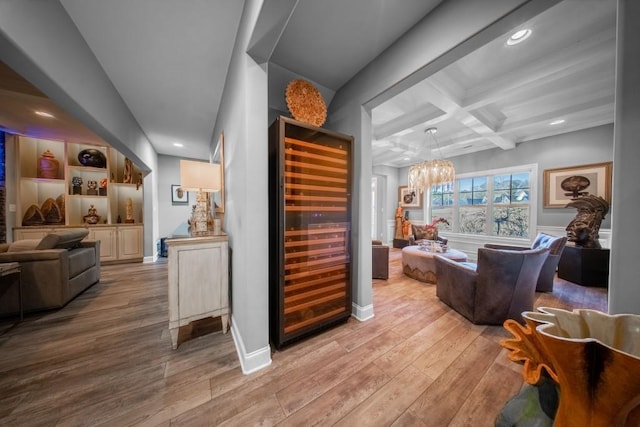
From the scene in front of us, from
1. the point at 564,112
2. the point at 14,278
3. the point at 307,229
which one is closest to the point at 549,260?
the point at 564,112

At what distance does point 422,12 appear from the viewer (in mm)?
1556

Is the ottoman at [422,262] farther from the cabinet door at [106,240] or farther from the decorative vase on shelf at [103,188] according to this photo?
the decorative vase on shelf at [103,188]

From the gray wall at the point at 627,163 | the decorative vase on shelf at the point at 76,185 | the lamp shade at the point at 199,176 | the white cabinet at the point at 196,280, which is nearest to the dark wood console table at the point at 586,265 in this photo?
the gray wall at the point at 627,163

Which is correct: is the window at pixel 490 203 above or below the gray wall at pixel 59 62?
below

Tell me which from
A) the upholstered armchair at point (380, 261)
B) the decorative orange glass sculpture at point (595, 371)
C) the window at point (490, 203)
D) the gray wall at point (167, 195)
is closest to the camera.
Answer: the decorative orange glass sculpture at point (595, 371)

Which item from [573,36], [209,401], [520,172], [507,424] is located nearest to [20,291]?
[209,401]

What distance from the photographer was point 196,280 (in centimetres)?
178

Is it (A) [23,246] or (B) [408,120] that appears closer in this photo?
(A) [23,246]

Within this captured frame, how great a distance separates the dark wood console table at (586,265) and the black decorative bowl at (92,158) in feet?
30.0

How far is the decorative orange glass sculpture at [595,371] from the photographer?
40 centimetres

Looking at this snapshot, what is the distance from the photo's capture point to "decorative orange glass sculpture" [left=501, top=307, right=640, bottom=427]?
40cm

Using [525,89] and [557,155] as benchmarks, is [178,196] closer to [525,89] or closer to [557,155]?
[525,89]

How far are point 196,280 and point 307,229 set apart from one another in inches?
42.7

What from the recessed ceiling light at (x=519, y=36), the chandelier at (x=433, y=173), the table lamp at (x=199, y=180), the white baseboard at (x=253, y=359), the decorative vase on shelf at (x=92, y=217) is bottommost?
the white baseboard at (x=253, y=359)
